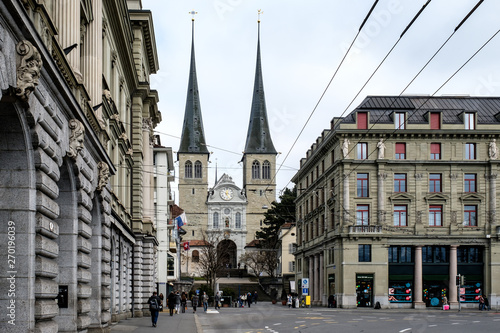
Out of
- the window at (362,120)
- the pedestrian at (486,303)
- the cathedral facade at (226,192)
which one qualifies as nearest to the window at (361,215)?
the window at (362,120)

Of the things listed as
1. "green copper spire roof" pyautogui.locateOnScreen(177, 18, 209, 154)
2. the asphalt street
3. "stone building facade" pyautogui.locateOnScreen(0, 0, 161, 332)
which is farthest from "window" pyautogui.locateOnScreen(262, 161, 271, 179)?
"stone building facade" pyautogui.locateOnScreen(0, 0, 161, 332)

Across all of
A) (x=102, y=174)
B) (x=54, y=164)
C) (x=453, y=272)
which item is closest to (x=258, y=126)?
(x=453, y=272)

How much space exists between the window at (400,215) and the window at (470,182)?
548 centimetres

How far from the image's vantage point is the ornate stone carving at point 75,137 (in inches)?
607

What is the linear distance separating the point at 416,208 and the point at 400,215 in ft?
4.73

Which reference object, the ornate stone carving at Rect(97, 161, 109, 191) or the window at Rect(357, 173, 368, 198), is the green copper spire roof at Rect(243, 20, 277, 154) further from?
the ornate stone carving at Rect(97, 161, 109, 191)

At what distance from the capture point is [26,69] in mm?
10742

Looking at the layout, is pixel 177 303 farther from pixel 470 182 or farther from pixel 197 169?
pixel 197 169

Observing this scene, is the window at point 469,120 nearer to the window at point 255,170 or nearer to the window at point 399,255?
the window at point 399,255

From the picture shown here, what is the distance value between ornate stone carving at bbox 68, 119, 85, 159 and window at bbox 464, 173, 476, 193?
50.7 meters

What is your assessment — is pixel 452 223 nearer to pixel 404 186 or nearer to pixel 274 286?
pixel 404 186

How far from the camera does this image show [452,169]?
61.4 metres

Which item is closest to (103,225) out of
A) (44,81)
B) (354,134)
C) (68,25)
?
(68,25)

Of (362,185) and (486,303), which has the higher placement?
(362,185)
